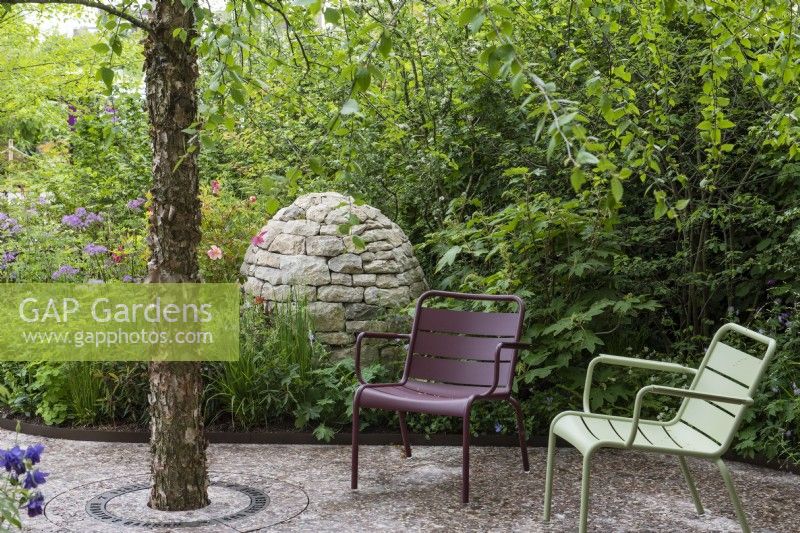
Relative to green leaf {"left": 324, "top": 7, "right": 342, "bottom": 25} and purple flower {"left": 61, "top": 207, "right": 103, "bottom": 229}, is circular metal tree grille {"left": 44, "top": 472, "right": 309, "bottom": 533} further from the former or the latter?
purple flower {"left": 61, "top": 207, "right": 103, "bottom": 229}

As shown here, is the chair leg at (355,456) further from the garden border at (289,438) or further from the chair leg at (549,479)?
the chair leg at (549,479)

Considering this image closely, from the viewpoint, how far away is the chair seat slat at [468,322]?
14.8 ft

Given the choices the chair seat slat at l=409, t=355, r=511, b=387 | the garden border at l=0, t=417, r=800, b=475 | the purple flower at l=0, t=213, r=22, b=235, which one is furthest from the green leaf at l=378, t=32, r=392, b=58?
the purple flower at l=0, t=213, r=22, b=235

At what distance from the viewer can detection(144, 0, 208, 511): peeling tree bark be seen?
3.51 metres

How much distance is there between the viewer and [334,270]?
5516 mm

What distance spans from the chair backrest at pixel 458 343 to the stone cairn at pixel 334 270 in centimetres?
80

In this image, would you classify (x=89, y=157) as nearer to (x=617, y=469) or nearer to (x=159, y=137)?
(x=159, y=137)

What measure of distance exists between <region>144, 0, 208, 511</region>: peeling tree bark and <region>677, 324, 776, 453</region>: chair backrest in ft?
6.63

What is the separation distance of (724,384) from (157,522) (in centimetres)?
228

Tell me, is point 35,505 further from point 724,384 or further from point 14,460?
point 724,384

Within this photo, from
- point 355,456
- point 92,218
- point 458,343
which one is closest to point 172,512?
point 355,456

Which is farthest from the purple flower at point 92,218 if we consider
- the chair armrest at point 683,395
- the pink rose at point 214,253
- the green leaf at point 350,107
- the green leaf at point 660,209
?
the green leaf at point 660,209

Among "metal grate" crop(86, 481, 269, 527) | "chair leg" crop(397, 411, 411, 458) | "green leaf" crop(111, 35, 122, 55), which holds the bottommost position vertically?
"metal grate" crop(86, 481, 269, 527)

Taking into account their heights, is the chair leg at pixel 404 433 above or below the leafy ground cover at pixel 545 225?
below
